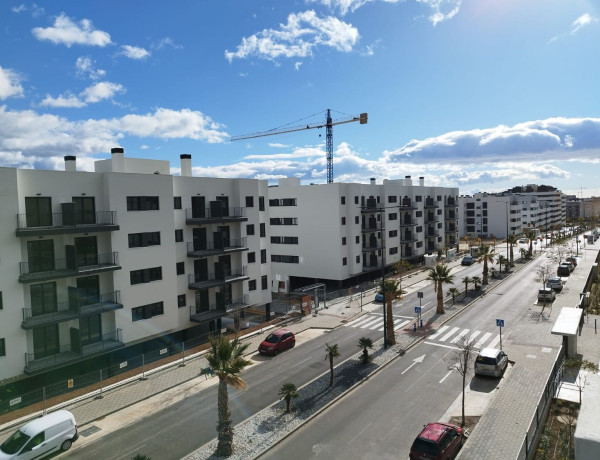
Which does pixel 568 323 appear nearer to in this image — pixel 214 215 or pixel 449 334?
pixel 449 334

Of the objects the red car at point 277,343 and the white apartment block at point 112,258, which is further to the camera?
the red car at point 277,343

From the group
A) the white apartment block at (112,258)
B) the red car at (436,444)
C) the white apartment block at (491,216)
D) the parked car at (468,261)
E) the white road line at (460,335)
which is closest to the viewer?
the red car at (436,444)

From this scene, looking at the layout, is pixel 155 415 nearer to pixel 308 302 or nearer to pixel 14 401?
pixel 14 401

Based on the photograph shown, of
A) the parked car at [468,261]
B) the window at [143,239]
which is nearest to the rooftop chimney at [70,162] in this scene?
the window at [143,239]

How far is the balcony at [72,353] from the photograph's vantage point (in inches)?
1033

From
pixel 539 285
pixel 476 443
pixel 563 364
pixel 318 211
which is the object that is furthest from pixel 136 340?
pixel 539 285

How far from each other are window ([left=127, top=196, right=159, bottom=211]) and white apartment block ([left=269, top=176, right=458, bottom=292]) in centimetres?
2881

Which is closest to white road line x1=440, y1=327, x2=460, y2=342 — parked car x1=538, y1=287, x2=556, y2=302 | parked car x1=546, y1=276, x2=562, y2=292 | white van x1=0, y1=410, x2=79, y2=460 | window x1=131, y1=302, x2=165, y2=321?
parked car x1=538, y1=287, x2=556, y2=302

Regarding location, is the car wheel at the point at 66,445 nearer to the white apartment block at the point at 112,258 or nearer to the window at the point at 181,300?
the white apartment block at the point at 112,258

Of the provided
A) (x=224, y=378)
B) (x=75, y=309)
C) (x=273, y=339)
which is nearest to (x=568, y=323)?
(x=273, y=339)

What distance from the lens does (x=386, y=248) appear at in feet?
219

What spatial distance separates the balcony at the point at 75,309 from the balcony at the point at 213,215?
8721mm

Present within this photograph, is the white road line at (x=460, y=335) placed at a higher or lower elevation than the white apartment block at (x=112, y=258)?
lower

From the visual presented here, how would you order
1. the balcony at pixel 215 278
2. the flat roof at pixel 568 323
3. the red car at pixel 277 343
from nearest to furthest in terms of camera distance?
the flat roof at pixel 568 323, the red car at pixel 277 343, the balcony at pixel 215 278
